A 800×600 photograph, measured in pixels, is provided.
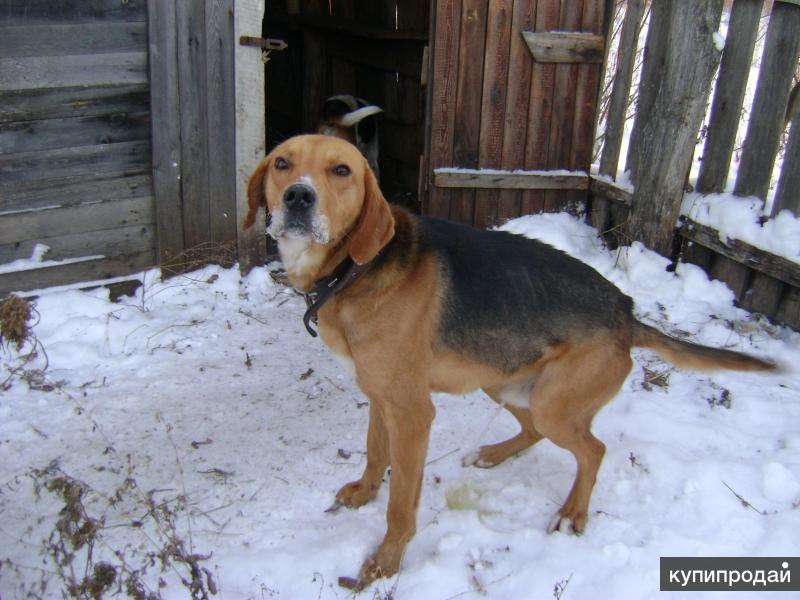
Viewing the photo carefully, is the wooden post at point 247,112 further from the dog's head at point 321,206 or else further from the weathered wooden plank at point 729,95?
the weathered wooden plank at point 729,95

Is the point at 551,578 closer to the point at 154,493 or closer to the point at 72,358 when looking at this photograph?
the point at 154,493

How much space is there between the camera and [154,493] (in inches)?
128

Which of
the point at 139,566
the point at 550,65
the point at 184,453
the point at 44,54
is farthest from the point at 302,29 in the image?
the point at 139,566

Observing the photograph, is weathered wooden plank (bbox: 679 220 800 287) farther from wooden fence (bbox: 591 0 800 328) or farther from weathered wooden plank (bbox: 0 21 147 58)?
weathered wooden plank (bbox: 0 21 147 58)

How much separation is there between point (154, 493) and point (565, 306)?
199 centimetres

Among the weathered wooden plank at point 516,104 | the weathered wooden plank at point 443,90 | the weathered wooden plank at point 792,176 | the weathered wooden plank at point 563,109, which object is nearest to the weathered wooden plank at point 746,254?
the weathered wooden plank at point 792,176

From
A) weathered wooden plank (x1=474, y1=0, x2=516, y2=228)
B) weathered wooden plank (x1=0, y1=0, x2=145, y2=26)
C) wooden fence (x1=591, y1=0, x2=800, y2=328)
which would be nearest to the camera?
weathered wooden plank (x1=0, y1=0, x2=145, y2=26)

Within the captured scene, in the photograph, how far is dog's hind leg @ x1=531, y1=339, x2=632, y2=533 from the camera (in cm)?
299

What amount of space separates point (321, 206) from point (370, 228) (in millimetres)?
211

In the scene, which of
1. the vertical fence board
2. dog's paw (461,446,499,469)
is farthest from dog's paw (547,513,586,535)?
the vertical fence board

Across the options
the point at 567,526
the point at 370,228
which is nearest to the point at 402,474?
the point at 567,526

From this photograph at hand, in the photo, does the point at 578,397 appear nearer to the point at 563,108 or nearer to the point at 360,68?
the point at 563,108

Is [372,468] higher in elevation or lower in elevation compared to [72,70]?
lower

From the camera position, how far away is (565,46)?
628 centimetres
